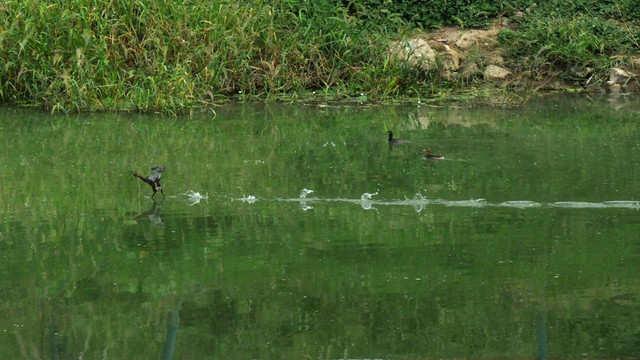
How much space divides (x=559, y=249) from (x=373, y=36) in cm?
847

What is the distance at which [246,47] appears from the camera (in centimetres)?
1441

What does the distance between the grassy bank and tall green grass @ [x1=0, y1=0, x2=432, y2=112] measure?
0.02m

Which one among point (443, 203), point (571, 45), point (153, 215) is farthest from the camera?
point (571, 45)

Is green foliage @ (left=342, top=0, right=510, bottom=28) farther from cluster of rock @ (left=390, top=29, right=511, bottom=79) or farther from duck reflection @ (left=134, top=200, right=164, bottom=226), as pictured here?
duck reflection @ (left=134, top=200, right=164, bottom=226)

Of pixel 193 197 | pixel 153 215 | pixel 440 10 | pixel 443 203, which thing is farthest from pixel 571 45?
pixel 153 215

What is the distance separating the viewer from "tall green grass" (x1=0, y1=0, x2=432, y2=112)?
13234 millimetres

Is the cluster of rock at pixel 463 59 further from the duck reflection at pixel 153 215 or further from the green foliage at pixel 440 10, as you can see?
the duck reflection at pixel 153 215

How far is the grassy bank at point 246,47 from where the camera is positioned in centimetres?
1330

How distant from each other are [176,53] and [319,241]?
6977mm

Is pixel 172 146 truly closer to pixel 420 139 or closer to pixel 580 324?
pixel 420 139

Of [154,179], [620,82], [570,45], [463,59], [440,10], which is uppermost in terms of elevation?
[440,10]

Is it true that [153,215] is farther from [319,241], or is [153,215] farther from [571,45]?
[571,45]

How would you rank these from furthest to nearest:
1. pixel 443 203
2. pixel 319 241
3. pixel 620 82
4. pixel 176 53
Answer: pixel 620 82
pixel 176 53
pixel 443 203
pixel 319 241

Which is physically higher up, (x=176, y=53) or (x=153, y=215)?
(x=176, y=53)
